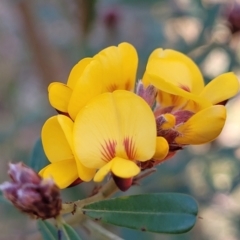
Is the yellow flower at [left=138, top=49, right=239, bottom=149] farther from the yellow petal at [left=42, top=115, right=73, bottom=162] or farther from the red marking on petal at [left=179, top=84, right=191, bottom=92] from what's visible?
the yellow petal at [left=42, top=115, right=73, bottom=162]

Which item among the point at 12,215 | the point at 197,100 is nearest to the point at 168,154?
the point at 197,100

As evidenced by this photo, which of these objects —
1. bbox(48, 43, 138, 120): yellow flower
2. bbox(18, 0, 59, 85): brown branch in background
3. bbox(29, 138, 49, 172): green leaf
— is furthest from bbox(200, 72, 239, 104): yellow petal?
bbox(18, 0, 59, 85): brown branch in background

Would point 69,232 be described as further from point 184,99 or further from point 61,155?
point 184,99

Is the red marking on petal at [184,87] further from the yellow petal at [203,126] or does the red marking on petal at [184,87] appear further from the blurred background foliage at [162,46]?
the blurred background foliage at [162,46]

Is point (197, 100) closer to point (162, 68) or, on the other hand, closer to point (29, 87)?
point (162, 68)

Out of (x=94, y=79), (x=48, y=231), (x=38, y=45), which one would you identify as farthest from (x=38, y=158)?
(x=38, y=45)

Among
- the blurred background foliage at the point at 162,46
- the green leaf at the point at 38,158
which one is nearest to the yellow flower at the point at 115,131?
the green leaf at the point at 38,158
